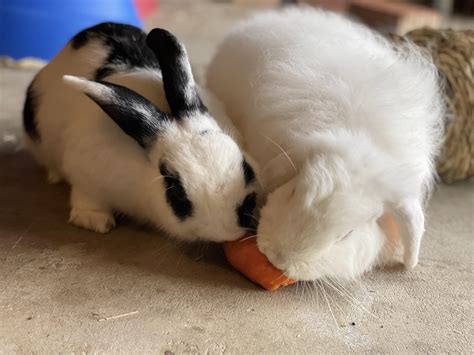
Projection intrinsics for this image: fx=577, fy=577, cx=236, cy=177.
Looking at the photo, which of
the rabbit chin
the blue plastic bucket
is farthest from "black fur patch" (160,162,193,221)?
the blue plastic bucket

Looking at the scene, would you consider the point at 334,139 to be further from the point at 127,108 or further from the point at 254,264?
the point at 127,108

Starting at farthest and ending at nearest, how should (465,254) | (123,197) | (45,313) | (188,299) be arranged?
(465,254), (123,197), (188,299), (45,313)

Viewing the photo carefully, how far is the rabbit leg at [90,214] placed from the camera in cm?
189

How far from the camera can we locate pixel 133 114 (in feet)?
5.36

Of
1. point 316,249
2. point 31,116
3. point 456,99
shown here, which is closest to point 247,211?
point 316,249

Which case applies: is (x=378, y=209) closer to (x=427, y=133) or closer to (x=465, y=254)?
(x=427, y=133)

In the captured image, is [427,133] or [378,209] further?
[427,133]

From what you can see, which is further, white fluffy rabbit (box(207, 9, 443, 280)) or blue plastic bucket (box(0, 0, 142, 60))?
blue plastic bucket (box(0, 0, 142, 60))

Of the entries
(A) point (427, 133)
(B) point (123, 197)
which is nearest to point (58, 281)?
(B) point (123, 197)

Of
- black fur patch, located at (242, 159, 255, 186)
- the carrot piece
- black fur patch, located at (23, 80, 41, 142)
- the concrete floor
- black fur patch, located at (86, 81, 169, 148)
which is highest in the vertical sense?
black fur patch, located at (86, 81, 169, 148)

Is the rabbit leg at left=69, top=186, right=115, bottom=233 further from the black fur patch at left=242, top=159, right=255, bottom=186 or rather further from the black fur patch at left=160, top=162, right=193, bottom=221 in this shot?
→ the black fur patch at left=242, top=159, right=255, bottom=186

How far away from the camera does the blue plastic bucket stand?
3199 millimetres

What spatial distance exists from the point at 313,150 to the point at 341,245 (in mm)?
273

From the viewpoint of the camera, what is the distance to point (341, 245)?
5.23 ft
